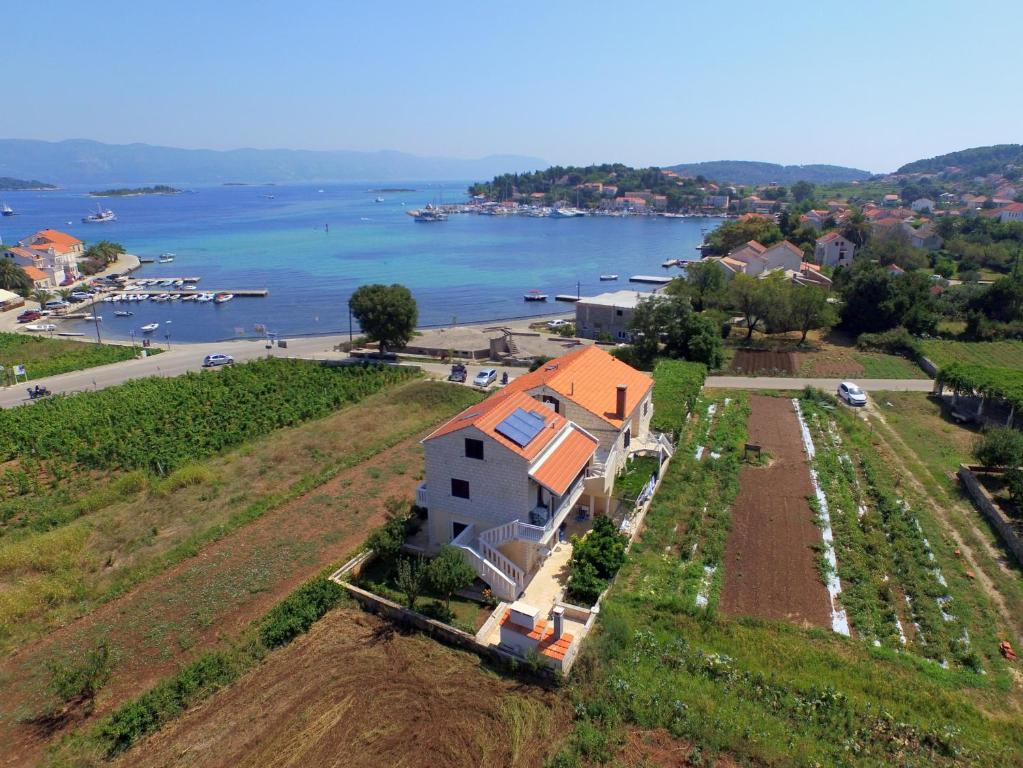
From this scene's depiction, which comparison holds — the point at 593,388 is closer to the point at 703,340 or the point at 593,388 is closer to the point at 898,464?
the point at 898,464

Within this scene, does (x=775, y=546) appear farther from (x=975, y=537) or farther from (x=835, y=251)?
(x=835, y=251)

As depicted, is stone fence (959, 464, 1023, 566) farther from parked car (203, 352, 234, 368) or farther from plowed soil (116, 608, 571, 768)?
parked car (203, 352, 234, 368)

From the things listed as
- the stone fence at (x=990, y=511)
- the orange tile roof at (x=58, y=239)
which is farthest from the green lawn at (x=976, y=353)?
the orange tile roof at (x=58, y=239)

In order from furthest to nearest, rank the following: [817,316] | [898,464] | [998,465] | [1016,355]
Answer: [817,316] → [1016,355] → [898,464] → [998,465]

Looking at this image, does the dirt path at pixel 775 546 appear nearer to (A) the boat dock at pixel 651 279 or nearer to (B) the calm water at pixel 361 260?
(B) the calm water at pixel 361 260

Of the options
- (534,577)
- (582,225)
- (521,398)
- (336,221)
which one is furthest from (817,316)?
(336,221)
